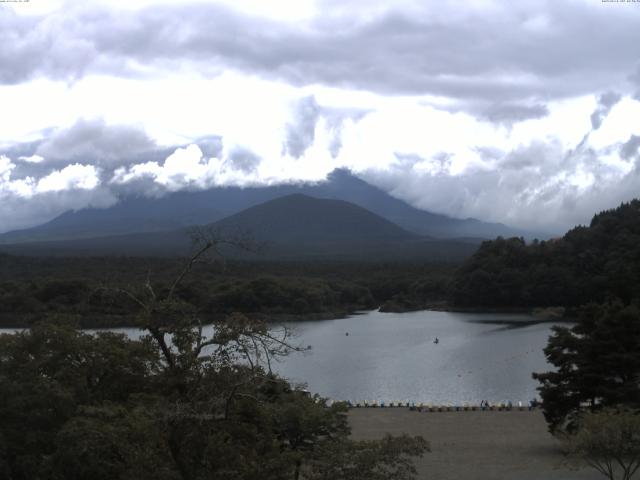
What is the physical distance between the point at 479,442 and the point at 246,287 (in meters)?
36.1

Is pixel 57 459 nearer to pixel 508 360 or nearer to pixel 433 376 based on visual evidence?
pixel 433 376

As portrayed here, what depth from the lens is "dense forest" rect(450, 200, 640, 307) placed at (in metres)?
54.6

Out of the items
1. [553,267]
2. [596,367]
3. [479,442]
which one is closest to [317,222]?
[553,267]

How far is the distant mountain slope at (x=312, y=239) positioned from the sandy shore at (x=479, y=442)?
259 ft

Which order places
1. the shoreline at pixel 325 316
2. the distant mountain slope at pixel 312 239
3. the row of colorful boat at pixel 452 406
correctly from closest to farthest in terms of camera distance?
1. the row of colorful boat at pixel 452 406
2. the shoreline at pixel 325 316
3. the distant mountain slope at pixel 312 239

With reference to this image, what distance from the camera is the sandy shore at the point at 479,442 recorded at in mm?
13969

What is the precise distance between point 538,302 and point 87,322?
31367 millimetres

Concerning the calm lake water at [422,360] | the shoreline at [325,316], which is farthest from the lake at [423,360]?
the shoreline at [325,316]

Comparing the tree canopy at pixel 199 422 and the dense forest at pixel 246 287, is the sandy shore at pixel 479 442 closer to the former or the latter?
the tree canopy at pixel 199 422

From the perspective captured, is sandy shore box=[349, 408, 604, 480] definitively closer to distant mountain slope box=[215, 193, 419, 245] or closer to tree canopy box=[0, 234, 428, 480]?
tree canopy box=[0, 234, 428, 480]

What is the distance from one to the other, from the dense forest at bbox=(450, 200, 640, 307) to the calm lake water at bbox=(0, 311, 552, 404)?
615 centimetres

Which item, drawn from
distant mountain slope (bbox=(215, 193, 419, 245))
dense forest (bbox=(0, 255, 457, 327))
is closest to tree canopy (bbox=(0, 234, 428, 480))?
dense forest (bbox=(0, 255, 457, 327))

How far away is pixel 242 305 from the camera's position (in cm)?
5088

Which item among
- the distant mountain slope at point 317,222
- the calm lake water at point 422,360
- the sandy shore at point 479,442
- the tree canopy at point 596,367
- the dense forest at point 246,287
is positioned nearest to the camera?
the sandy shore at point 479,442
